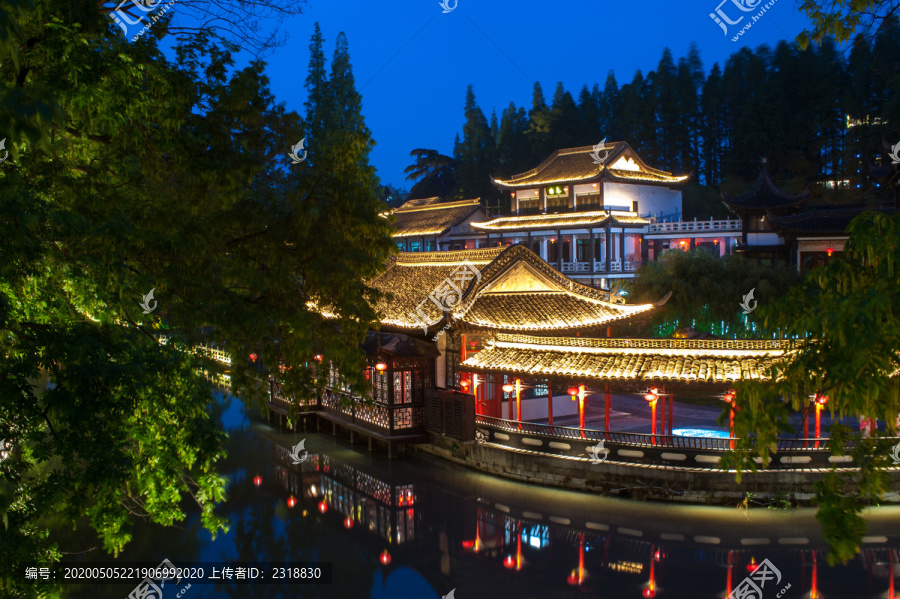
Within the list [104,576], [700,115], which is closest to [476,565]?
[104,576]

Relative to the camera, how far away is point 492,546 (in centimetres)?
1009

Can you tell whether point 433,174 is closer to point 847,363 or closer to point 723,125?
point 723,125

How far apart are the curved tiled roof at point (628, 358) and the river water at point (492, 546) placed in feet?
7.20

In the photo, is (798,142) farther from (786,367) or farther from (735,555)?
(786,367)

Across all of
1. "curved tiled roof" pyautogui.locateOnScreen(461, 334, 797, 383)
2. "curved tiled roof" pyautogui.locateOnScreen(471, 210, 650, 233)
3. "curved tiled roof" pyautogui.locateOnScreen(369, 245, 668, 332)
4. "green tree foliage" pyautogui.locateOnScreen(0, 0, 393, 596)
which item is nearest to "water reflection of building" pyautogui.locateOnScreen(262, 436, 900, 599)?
"curved tiled roof" pyautogui.locateOnScreen(461, 334, 797, 383)

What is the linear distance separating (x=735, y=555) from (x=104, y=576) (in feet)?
28.3

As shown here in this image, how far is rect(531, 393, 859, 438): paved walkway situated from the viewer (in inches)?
592

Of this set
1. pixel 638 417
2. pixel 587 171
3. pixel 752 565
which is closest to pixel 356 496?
pixel 752 565

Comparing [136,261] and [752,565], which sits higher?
[136,261]

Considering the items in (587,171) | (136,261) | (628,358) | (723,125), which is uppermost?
(723,125)

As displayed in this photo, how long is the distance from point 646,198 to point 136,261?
3297 cm

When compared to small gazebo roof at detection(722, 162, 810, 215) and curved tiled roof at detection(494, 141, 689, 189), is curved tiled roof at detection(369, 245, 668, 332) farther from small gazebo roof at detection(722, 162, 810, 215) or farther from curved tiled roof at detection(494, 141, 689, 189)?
curved tiled roof at detection(494, 141, 689, 189)

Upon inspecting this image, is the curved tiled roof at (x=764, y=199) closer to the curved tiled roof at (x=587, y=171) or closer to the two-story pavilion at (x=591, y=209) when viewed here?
the two-story pavilion at (x=591, y=209)

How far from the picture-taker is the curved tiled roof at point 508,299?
1512cm
